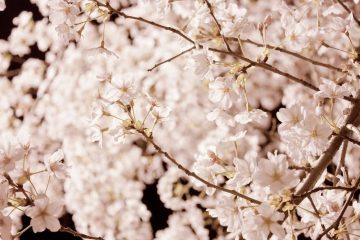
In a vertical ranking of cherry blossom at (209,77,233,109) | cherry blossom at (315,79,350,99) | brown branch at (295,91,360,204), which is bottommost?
brown branch at (295,91,360,204)

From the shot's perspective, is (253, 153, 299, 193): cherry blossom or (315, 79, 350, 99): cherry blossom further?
(315, 79, 350, 99): cherry blossom

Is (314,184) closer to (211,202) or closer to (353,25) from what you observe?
(353,25)

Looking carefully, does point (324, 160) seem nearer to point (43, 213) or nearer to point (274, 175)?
point (274, 175)

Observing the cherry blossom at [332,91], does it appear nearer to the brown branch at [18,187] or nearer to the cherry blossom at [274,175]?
the cherry blossom at [274,175]

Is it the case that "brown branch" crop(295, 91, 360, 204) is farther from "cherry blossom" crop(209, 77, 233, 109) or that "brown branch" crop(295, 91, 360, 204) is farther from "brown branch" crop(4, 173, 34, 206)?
"brown branch" crop(4, 173, 34, 206)

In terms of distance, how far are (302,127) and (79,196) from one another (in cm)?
619

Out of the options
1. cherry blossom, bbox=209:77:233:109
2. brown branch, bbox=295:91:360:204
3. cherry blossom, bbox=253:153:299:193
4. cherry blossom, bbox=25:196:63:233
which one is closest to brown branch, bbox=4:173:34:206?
cherry blossom, bbox=25:196:63:233

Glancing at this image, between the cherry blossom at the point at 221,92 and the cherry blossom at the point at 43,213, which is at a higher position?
the cherry blossom at the point at 221,92

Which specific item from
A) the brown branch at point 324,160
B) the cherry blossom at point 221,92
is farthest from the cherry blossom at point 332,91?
the cherry blossom at point 221,92

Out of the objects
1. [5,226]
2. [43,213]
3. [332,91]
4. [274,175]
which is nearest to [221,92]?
[332,91]

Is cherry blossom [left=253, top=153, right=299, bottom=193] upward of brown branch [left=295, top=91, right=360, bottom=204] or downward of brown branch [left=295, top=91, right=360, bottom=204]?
upward

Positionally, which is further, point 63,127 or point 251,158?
point 63,127

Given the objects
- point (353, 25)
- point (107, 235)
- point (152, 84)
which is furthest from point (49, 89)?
point (353, 25)

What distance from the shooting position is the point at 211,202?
7.08 m
